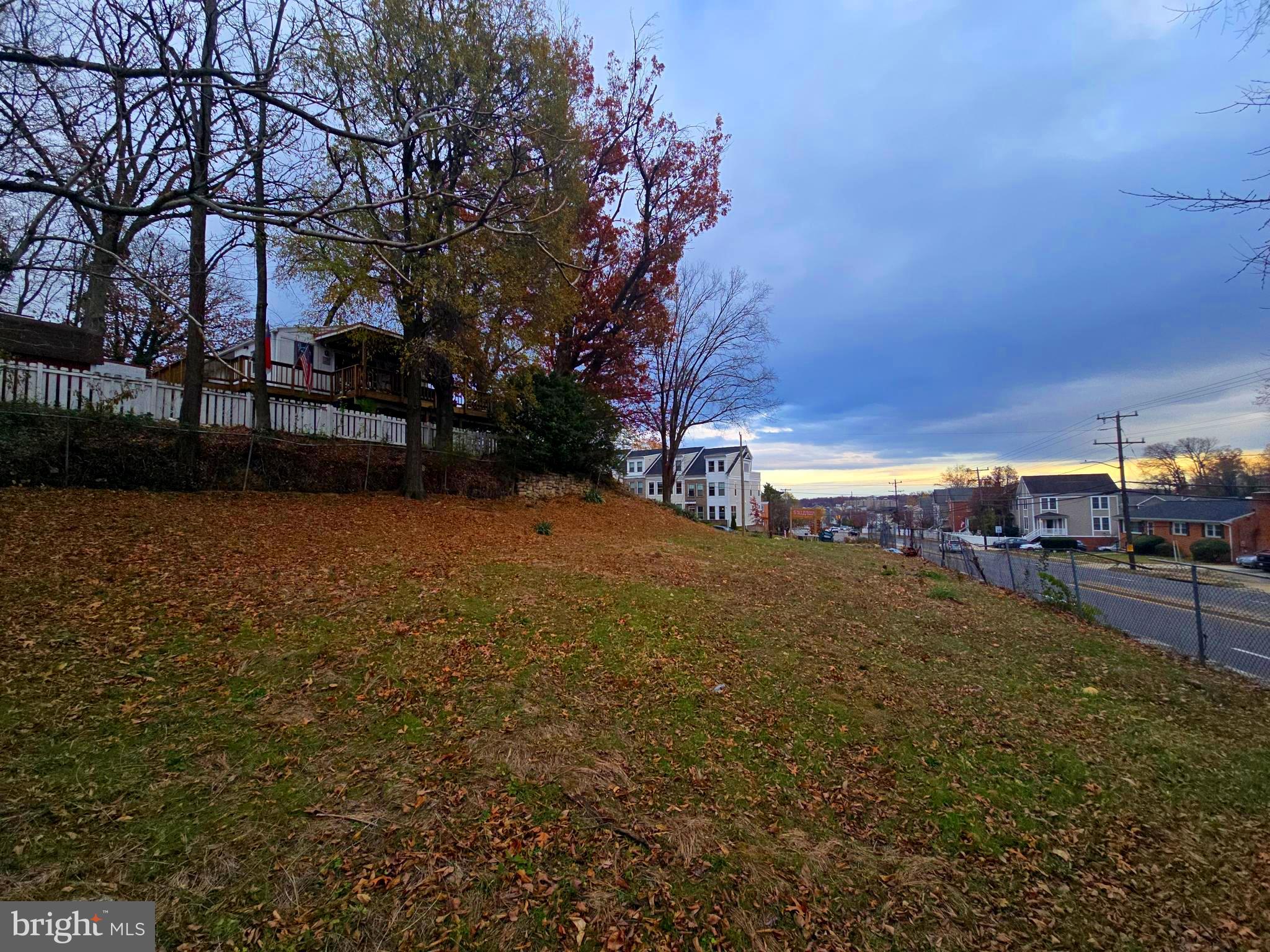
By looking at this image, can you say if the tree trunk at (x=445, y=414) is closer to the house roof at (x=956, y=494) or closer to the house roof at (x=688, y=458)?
the house roof at (x=688, y=458)

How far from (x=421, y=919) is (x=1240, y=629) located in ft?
46.4

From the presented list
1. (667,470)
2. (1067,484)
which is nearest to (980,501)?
(1067,484)

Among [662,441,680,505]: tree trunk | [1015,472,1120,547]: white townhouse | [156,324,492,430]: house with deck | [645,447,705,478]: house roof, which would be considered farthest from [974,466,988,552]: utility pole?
[156,324,492,430]: house with deck

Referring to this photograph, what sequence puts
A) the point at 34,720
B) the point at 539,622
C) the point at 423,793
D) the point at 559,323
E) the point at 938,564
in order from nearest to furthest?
the point at 423,793 < the point at 34,720 < the point at 539,622 < the point at 559,323 < the point at 938,564

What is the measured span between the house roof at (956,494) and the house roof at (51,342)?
90.7 meters

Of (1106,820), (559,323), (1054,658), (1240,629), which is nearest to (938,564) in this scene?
(1240,629)

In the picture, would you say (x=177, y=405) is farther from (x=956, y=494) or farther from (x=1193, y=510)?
(x=956, y=494)

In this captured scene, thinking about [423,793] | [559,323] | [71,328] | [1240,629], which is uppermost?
[559,323]

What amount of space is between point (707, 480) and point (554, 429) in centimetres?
3726

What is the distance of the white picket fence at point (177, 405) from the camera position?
32.7ft

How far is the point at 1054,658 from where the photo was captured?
6.59 m

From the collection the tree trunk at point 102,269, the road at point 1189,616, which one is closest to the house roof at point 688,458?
the road at point 1189,616

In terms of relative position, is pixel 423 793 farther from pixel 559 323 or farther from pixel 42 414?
pixel 559 323

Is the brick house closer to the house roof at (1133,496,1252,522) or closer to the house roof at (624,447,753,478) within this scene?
the house roof at (1133,496,1252,522)
